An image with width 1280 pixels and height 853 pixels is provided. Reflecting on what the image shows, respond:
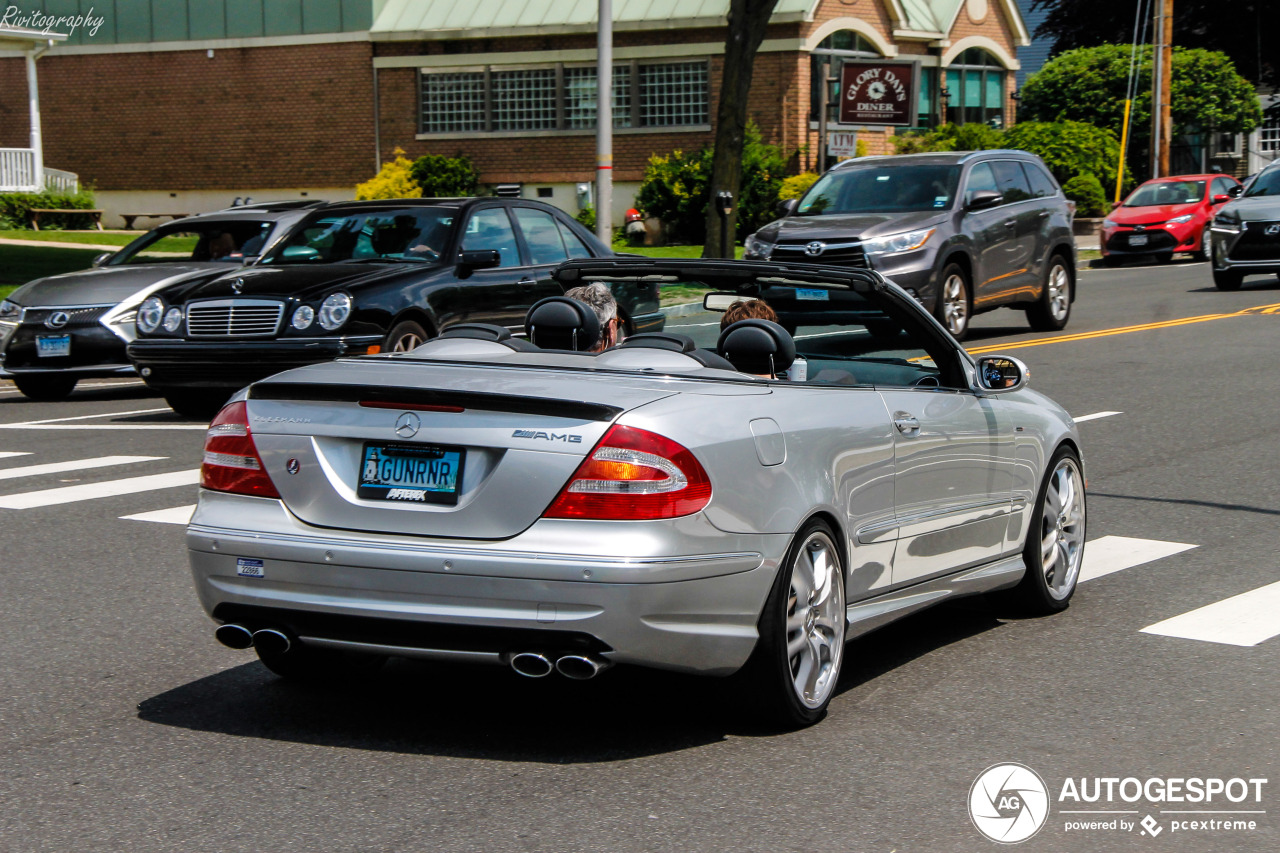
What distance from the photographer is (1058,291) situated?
19703 mm

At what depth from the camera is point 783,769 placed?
4.79m

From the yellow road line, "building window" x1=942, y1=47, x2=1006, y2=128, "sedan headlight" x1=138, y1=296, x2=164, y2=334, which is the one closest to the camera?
"sedan headlight" x1=138, y1=296, x2=164, y2=334

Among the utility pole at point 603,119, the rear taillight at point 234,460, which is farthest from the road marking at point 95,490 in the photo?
the utility pole at point 603,119

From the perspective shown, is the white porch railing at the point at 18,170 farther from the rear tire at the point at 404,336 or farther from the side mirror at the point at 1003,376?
the side mirror at the point at 1003,376

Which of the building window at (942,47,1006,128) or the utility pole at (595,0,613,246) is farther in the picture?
the building window at (942,47,1006,128)

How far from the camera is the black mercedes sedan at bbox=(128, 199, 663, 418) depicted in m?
12.2

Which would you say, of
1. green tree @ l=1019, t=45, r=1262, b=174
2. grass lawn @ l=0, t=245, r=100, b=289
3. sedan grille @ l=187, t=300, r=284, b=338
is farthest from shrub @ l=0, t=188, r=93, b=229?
sedan grille @ l=187, t=300, r=284, b=338

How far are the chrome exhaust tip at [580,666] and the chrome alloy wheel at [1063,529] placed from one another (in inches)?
111

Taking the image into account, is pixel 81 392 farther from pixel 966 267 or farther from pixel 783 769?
pixel 783 769

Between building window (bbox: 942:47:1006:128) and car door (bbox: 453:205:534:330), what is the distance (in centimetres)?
3338

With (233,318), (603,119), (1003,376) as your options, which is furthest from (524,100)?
(1003,376)

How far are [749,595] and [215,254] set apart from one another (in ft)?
37.4

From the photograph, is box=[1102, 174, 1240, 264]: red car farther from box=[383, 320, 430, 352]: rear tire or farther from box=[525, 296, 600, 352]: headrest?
box=[525, 296, 600, 352]: headrest

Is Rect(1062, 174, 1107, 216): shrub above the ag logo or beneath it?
above
